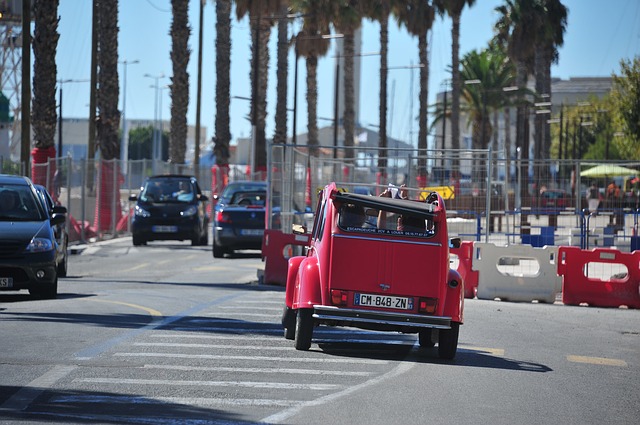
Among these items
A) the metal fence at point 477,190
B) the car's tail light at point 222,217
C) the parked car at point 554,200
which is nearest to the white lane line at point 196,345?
the metal fence at point 477,190

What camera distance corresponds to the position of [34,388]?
9633 mm

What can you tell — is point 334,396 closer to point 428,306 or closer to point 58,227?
point 428,306

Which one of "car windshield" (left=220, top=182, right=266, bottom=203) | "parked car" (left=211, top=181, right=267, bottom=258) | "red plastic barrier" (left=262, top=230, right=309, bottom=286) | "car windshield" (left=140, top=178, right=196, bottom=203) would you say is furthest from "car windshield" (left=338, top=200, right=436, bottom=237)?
"car windshield" (left=140, top=178, right=196, bottom=203)

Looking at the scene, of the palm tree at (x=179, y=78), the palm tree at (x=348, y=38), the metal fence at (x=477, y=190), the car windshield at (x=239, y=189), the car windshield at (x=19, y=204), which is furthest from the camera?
the palm tree at (x=348, y=38)

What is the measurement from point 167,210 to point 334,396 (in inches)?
937

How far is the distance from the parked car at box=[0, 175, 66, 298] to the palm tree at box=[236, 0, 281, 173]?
3511cm

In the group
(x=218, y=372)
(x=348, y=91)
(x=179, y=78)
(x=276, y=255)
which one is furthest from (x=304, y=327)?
(x=348, y=91)

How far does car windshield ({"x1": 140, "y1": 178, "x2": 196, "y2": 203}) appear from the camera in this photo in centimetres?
3350

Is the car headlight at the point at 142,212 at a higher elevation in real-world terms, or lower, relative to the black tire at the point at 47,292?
higher

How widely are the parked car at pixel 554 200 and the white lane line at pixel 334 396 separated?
17.0m

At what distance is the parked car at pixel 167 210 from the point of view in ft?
109

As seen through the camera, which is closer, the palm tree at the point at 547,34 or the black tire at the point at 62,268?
the black tire at the point at 62,268

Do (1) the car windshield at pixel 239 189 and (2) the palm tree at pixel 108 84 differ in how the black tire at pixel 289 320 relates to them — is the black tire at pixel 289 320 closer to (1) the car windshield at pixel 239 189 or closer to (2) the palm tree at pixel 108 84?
(1) the car windshield at pixel 239 189

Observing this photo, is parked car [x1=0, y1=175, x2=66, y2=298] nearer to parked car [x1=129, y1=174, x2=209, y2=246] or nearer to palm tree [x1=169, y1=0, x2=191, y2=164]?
parked car [x1=129, y1=174, x2=209, y2=246]
